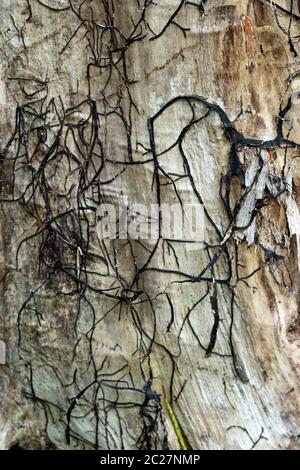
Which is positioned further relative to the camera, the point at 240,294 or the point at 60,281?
the point at 60,281

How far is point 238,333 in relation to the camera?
2.05 meters

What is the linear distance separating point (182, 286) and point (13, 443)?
84cm

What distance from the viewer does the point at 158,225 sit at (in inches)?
82.7

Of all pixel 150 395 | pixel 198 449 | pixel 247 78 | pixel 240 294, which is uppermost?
pixel 247 78

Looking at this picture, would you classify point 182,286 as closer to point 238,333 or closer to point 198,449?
point 238,333

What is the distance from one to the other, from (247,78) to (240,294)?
689 millimetres

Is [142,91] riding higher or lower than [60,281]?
higher

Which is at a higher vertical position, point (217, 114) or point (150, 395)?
point (217, 114)

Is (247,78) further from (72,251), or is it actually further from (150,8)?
(72,251)

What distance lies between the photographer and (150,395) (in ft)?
6.98

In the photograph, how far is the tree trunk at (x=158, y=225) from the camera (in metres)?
2.02

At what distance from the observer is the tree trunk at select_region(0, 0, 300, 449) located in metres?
2.02

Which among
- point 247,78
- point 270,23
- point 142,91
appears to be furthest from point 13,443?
point 270,23

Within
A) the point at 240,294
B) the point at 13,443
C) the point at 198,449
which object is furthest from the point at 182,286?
the point at 13,443
